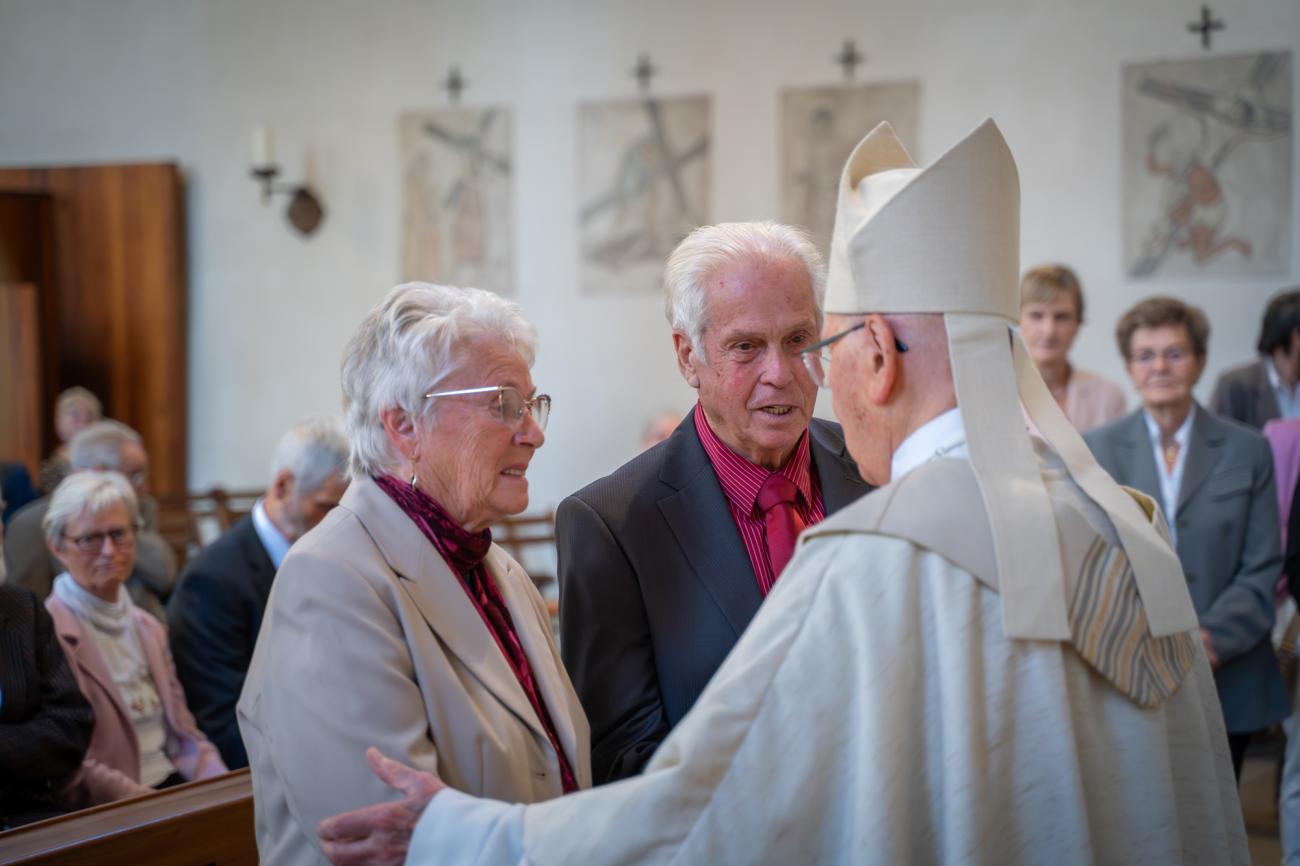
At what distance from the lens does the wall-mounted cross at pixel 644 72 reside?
7.69 meters

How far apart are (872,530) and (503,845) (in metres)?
0.57

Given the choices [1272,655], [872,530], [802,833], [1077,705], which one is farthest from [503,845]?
[1272,655]

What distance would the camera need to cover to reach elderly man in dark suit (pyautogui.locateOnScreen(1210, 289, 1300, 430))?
4.82m

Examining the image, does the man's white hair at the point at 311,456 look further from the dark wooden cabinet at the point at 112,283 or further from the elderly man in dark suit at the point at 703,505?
the dark wooden cabinet at the point at 112,283

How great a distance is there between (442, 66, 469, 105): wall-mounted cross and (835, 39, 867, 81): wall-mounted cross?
8.50 feet

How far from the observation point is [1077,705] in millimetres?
1334

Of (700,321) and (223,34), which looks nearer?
(700,321)

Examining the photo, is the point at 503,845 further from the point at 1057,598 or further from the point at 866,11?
the point at 866,11

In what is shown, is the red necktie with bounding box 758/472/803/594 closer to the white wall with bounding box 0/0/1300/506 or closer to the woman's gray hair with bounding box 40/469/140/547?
the woman's gray hair with bounding box 40/469/140/547

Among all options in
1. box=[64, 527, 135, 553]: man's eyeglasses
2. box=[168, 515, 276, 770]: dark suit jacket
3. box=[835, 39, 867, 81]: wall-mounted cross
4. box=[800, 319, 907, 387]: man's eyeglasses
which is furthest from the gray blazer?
box=[835, 39, 867, 81]: wall-mounted cross

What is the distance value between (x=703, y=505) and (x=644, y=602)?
8.2 inches

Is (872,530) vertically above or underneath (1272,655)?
above

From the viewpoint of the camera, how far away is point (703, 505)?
2.07m

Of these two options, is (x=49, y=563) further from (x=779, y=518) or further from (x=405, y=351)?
(x=779, y=518)
